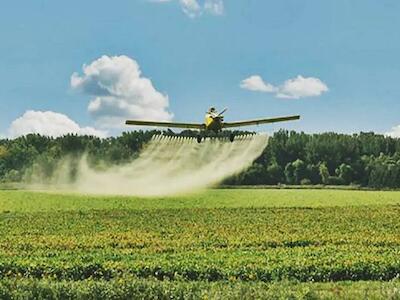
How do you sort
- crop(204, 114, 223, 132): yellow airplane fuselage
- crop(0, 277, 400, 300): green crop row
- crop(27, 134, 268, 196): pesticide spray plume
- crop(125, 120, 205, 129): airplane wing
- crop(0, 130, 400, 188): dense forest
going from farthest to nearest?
crop(0, 130, 400, 188): dense forest
crop(27, 134, 268, 196): pesticide spray plume
crop(125, 120, 205, 129): airplane wing
crop(204, 114, 223, 132): yellow airplane fuselage
crop(0, 277, 400, 300): green crop row

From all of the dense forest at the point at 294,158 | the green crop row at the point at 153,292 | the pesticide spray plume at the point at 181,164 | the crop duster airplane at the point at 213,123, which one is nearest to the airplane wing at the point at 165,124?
the crop duster airplane at the point at 213,123

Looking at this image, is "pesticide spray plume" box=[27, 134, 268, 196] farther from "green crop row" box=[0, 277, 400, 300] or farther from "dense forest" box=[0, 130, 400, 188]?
"green crop row" box=[0, 277, 400, 300]

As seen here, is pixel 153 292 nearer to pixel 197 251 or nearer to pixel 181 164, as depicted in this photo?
pixel 197 251

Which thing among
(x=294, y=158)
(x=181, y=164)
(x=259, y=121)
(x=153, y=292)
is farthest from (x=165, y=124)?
(x=294, y=158)

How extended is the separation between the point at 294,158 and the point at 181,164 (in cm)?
5164

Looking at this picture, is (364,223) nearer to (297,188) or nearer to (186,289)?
(186,289)

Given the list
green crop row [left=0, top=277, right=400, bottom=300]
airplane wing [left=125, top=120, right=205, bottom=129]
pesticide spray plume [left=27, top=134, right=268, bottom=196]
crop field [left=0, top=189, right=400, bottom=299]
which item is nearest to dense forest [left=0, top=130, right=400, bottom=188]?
pesticide spray plume [left=27, top=134, right=268, bottom=196]

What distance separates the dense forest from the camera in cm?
10254

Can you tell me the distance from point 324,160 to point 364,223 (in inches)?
2621

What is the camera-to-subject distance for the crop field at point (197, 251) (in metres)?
20.2

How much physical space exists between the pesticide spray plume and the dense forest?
16999 mm

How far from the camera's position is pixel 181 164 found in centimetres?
6362

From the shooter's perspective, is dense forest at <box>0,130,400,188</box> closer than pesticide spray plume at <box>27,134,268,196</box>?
No

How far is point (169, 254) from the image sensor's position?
30.8 metres
